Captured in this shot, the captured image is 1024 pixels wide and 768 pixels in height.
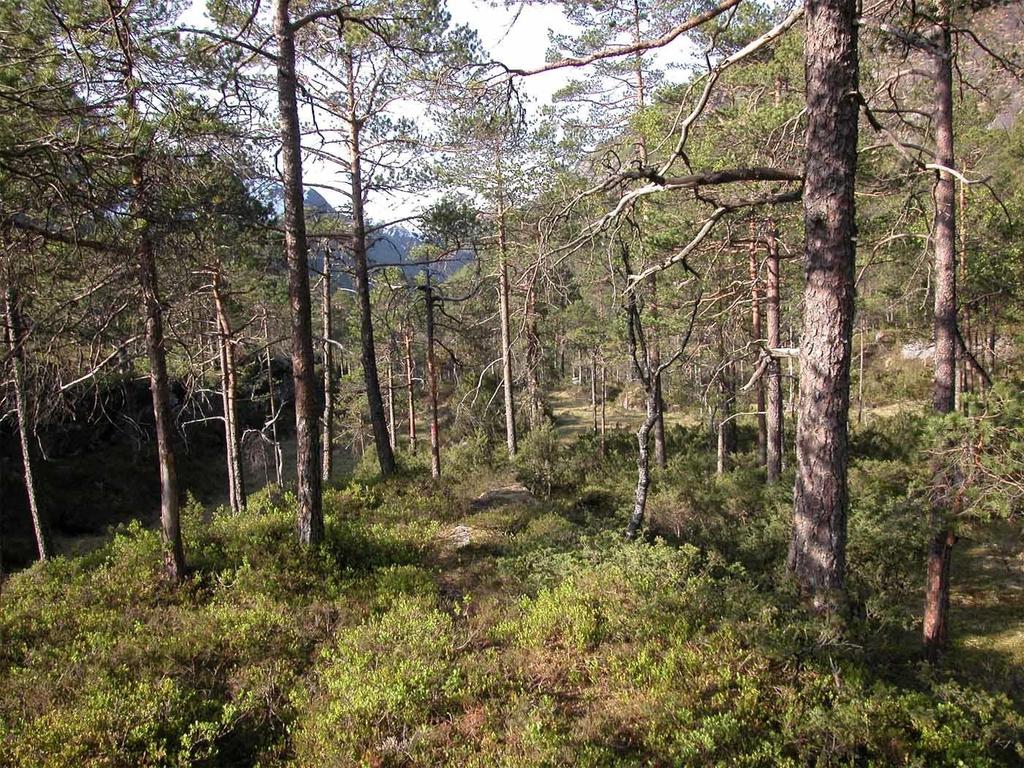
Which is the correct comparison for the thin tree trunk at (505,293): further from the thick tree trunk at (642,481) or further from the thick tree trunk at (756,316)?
the thick tree trunk at (642,481)

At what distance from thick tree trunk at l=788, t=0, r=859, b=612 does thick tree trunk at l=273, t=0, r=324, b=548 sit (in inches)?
234

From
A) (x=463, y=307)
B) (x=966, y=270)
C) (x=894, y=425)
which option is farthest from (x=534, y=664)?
(x=463, y=307)

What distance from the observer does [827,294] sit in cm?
435

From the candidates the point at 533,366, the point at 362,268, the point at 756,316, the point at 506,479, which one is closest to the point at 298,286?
the point at 362,268

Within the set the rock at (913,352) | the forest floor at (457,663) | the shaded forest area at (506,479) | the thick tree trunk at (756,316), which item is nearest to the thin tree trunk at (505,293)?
the shaded forest area at (506,479)

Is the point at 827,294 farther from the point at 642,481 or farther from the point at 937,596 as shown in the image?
the point at 937,596

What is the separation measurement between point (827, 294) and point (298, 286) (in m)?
6.43

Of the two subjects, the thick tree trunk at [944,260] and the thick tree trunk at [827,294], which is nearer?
the thick tree trunk at [827,294]

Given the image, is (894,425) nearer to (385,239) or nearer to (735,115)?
(735,115)

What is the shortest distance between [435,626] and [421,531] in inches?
142

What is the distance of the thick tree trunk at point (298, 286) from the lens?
7633 mm

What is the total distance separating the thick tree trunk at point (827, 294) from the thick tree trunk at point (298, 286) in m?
5.95

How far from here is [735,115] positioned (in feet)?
33.7

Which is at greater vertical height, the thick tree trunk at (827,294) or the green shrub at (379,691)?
the thick tree trunk at (827,294)
